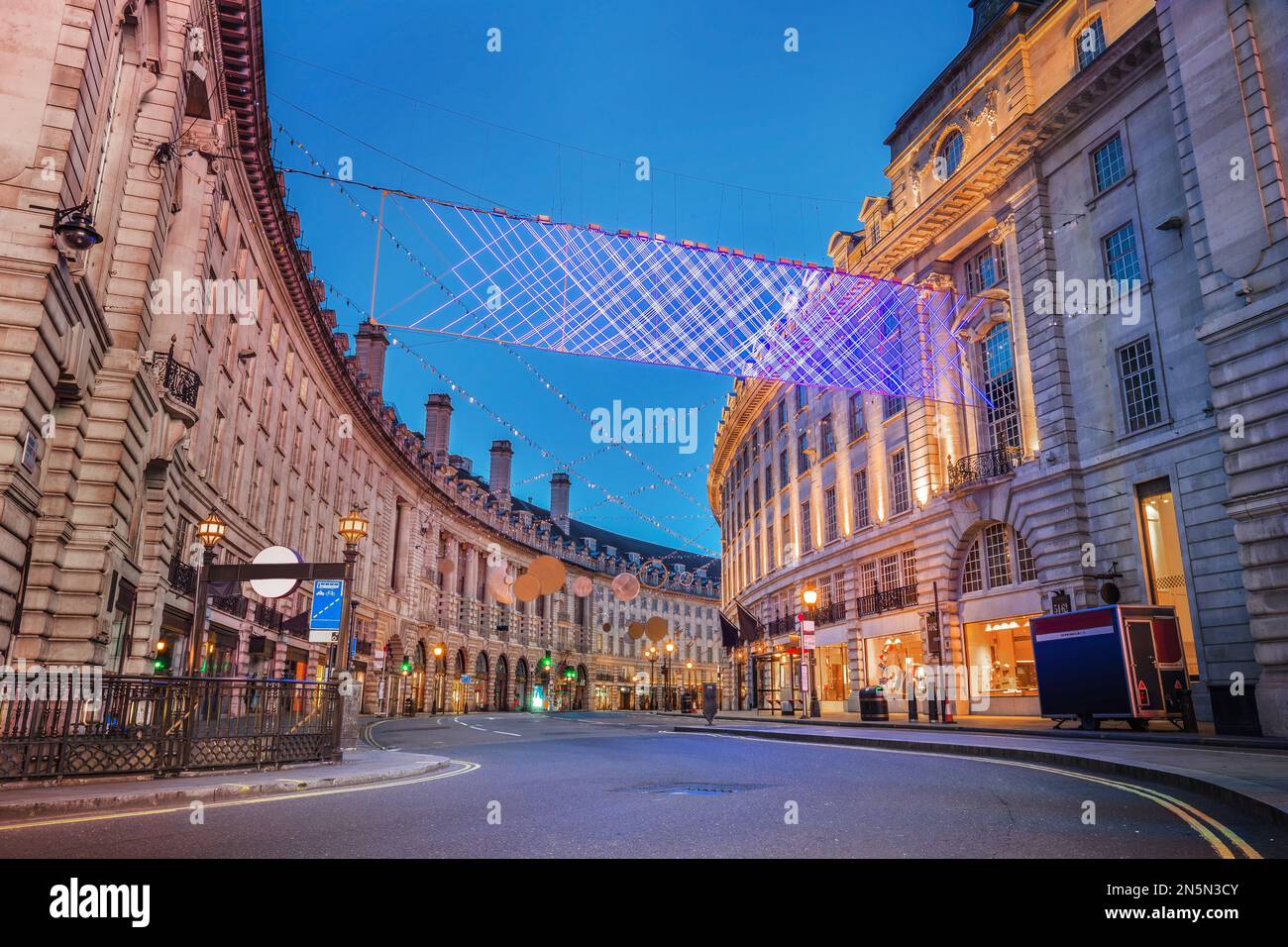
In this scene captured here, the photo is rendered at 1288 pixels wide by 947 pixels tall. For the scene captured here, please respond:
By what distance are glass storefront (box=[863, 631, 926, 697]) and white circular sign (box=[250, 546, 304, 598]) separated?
82.4ft

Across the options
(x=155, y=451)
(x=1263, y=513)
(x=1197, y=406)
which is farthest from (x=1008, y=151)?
(x=155, y=451)

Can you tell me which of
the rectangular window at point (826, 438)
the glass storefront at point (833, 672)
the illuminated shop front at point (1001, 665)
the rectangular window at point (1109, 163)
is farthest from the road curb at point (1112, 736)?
the rectangular window at point (826, 438)

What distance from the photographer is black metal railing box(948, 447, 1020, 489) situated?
29.6m

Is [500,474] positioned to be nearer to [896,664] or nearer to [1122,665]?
[896,664]

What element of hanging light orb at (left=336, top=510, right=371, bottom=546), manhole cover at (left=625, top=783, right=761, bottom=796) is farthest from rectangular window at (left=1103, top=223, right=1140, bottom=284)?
hanging light orb at (left=336, top=510, right=371, bottom=546)

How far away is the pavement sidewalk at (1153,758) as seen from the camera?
28.9 ft

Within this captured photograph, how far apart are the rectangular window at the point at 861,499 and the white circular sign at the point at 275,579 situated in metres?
28.0

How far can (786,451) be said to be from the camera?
1916 inches

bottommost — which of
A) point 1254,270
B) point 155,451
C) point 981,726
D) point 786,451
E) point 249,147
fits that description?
point 981,726

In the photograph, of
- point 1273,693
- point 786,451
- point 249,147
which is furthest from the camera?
point 786,451

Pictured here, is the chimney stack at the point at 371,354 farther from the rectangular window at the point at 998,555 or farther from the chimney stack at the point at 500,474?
the rectangular window at the point at 998,555

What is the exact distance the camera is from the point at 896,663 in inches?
1436
